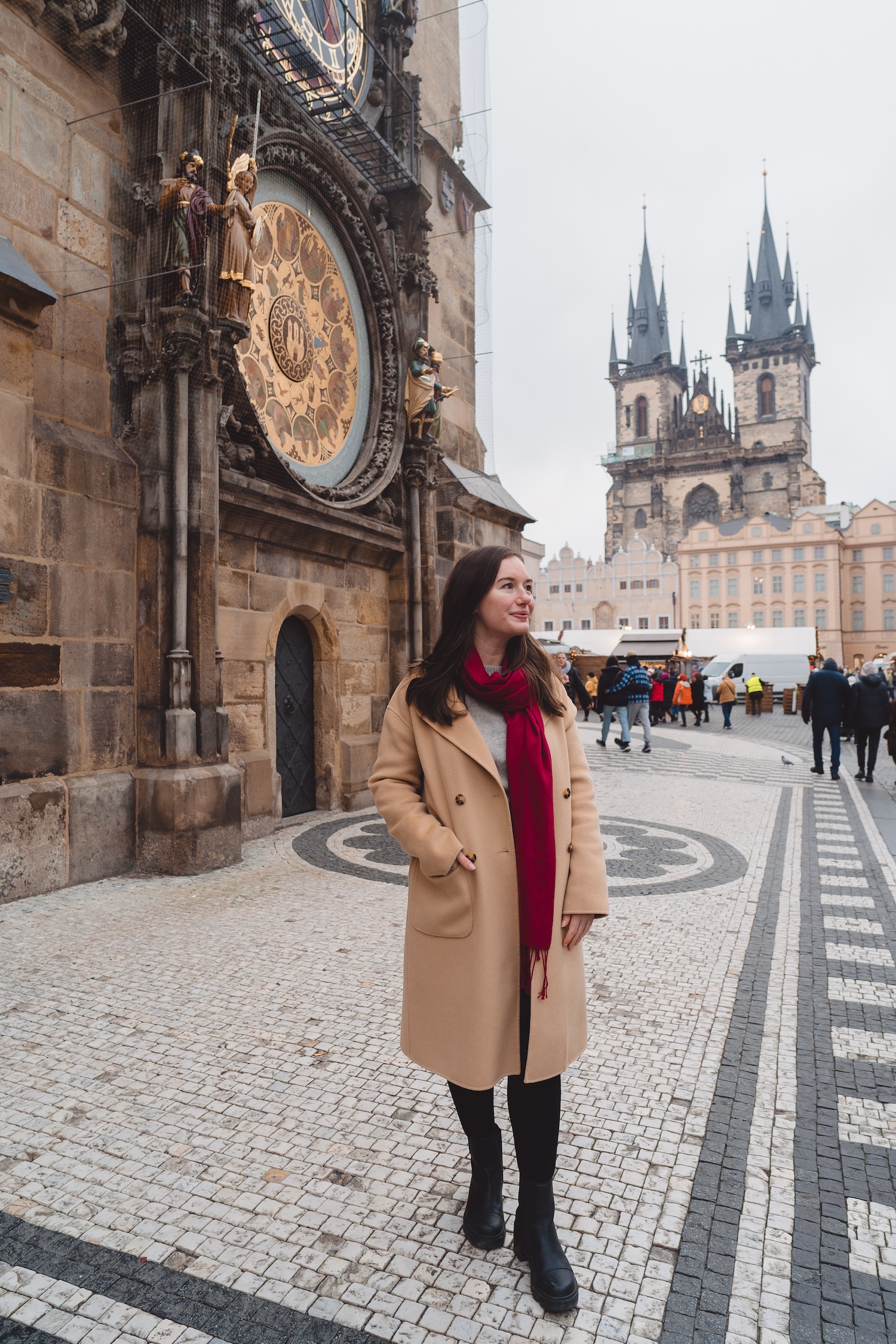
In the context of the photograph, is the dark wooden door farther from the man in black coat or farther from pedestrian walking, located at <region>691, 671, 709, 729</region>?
pedestrian walking, located at <region>691, 671, 709, 729</region>

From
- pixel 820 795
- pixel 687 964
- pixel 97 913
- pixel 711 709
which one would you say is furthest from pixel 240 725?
pixel 711 709

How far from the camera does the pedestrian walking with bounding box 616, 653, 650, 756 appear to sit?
14.4m

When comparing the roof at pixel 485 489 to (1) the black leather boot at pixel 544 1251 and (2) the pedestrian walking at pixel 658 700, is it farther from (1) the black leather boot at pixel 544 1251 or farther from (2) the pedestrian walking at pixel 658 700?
(2) the pedestrian walking at pixel 658 700

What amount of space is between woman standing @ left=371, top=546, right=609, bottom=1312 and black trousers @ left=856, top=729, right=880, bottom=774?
10.4 m

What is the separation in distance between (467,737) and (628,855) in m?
5.08

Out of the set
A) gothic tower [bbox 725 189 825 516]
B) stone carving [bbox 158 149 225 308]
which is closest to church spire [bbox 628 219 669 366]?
gothic tower [bbox 725 189 825 516]

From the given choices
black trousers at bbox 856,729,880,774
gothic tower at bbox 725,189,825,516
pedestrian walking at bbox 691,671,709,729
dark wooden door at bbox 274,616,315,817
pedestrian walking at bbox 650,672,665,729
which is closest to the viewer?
dark wooden door at bbox 274,616,315,817

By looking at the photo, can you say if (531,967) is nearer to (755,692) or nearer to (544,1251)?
(544,1251)

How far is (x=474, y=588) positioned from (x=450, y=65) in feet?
44.7

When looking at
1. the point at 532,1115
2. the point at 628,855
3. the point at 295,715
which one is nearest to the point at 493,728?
the point at 532,1115

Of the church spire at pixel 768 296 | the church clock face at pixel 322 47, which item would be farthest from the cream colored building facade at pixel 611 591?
the church clock face at pixel 322 47

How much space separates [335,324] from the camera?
30.6ft

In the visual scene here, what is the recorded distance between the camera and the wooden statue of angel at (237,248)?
6395 millimetres

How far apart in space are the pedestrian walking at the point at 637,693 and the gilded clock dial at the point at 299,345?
22.9 ft
